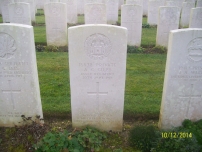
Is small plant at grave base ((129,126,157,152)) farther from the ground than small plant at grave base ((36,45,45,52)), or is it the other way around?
small plant at grave base ((36,45,45,52))

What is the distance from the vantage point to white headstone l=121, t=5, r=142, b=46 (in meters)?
9.52

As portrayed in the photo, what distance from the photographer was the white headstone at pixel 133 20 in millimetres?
9523

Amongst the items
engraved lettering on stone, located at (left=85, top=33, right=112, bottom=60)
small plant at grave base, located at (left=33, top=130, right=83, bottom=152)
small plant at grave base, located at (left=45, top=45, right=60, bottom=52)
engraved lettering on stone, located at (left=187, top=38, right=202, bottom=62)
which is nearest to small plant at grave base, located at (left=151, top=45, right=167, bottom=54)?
small plant at grave base, located at (left=45, top=45, right=60, bottom=52)

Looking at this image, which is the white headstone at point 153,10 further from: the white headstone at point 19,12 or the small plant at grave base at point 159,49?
the white headstone at point 19,12

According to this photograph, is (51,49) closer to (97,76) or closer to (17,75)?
(17,75)

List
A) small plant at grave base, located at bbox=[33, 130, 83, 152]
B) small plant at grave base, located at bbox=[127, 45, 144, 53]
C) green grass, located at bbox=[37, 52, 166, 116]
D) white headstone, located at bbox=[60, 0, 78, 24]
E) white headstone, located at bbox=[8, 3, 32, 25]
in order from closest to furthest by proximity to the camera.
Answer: small plant at grave base, located at bbox=[33, 130, 83, 152], green grass, located at bbox=[37, 52, 166, 116], small plant at grave base, located at bbox=[127, 45, 144, 53], white headstone, located at bbox=[8, 3, 32, 25], white headstone, located at bbox=[60, 0, 78, 24]

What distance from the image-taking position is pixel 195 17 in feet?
33.2

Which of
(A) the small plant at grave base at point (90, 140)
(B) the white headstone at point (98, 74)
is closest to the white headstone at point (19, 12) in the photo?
(B) the white headstone at point (98, 74)

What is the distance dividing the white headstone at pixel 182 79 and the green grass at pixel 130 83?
66cm

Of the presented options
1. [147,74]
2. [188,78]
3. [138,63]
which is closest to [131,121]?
[188,78]

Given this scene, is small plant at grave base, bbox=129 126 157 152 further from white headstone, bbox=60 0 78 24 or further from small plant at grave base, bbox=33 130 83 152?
white headstone, bbox=60 0 78 24

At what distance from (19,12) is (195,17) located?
25.4 ft

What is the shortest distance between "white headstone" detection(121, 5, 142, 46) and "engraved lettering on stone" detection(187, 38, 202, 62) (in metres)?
5.97

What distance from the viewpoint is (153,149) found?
3689mm
